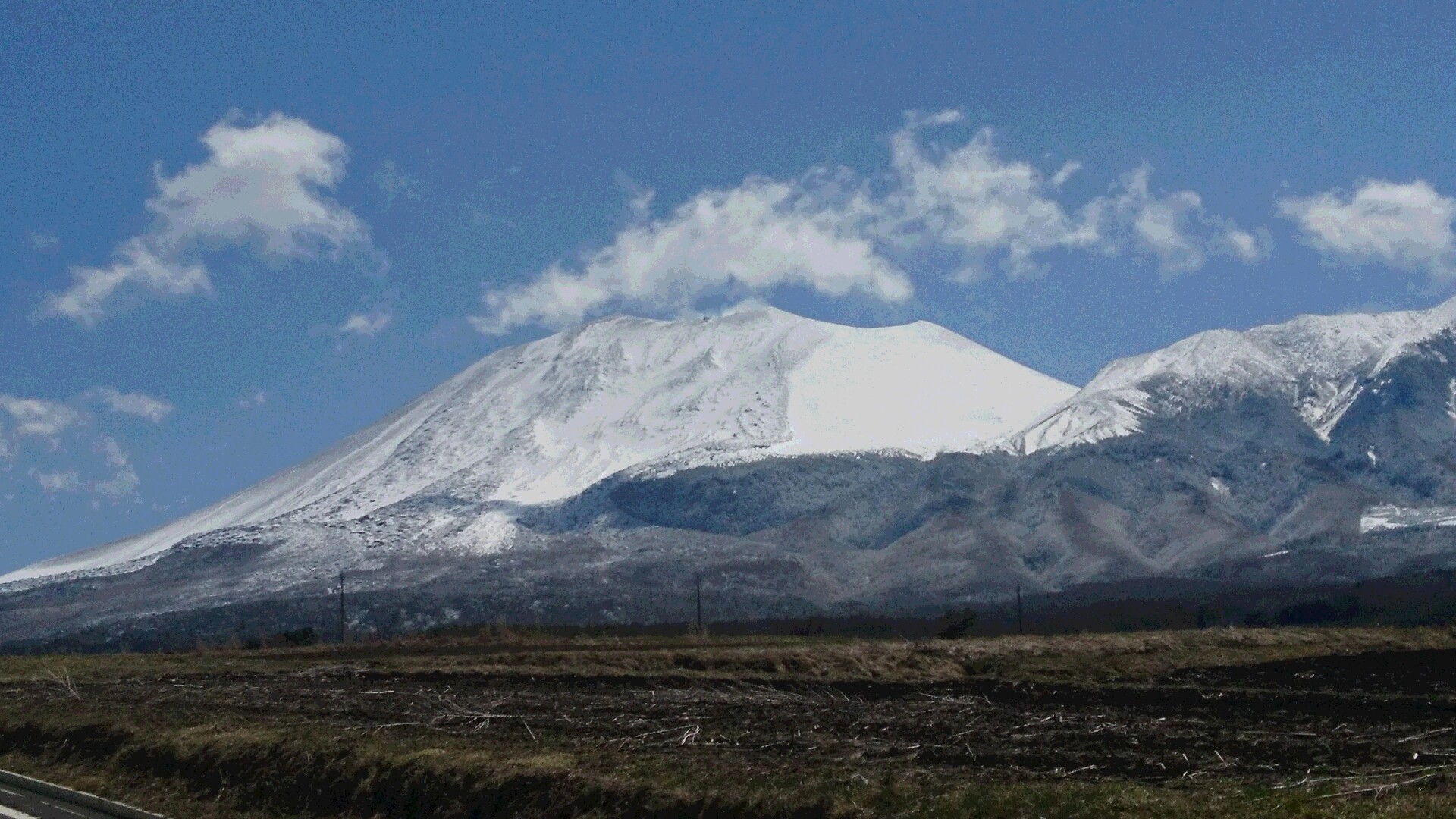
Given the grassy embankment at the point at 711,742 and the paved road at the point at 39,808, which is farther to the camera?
Answer: the paved road at the point at 39,808

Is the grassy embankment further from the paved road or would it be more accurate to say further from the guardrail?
the paved road

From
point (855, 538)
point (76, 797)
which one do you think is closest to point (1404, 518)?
point (855, 538)

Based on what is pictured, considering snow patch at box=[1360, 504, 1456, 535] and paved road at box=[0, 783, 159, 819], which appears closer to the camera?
paved road at box=[0, 783, 159, 819]

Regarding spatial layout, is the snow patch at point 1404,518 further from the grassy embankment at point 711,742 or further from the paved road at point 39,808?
the paved road at point 39,808

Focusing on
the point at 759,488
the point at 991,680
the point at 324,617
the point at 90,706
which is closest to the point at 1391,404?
the point at 759,488

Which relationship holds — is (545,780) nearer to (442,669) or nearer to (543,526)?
(442,669)

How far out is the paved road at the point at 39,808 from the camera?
64.2ft

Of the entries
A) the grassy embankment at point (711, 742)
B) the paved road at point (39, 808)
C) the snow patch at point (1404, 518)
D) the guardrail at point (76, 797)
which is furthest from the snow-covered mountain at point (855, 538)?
the paved road at point (39, 808)

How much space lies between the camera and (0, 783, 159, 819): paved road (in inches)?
771

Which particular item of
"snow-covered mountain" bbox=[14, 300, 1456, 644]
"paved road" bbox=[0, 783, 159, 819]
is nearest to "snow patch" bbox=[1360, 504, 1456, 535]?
"snow-covered mountain" bbox=[14, 300, 1456, 644]

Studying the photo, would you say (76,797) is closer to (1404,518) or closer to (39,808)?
(39,808)

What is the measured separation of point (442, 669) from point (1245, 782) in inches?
1198

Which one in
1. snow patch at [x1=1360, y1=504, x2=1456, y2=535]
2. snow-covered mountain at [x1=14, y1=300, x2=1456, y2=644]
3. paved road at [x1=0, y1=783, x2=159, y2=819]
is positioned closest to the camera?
paved road at [x1=0, y1=783, x2=159, y2=819]

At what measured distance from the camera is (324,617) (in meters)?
131
